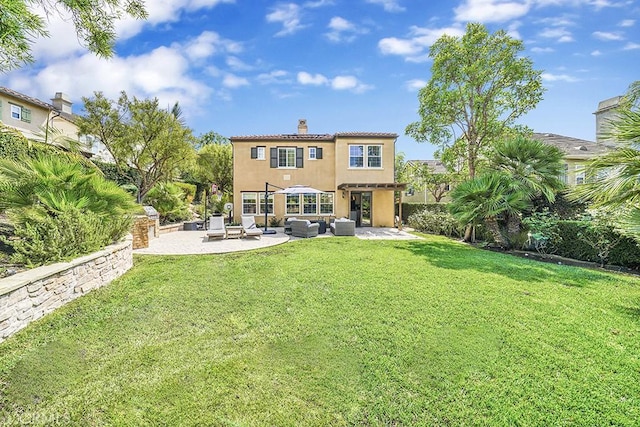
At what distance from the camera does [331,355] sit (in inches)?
149

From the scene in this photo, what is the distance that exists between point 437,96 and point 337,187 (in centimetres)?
765

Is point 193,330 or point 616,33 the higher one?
point 616,33

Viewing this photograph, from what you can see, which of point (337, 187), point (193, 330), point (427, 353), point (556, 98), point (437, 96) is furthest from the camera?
point (337, 187)

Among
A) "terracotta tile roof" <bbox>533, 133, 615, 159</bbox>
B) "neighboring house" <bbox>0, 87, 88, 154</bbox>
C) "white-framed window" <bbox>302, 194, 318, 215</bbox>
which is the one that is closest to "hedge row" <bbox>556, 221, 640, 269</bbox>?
"white-framed window" <bbox>302, 194, 318, 215</bbox>

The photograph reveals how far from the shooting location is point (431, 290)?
6.01m

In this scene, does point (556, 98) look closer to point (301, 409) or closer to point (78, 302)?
point (301, 409)

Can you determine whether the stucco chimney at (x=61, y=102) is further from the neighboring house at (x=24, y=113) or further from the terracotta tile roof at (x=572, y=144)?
the terracotta tile roof at (x=572, y=144)

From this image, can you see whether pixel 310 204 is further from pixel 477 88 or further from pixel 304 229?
pixel 477 88

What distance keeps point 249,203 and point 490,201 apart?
1378cm

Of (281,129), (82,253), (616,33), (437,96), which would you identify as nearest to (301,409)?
(82,253)

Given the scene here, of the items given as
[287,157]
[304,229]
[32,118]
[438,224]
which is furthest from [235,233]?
[32,118]

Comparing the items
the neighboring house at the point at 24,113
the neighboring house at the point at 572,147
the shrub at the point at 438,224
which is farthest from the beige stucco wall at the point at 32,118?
the neighboring house at the point at 572,147

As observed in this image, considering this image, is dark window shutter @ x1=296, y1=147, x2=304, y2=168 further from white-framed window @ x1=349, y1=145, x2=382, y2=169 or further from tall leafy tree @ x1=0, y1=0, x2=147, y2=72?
tall leafy tree @ x1=0, y1=0, x2=147, y2=72

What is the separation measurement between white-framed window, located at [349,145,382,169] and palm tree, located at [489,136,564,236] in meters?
8.13
